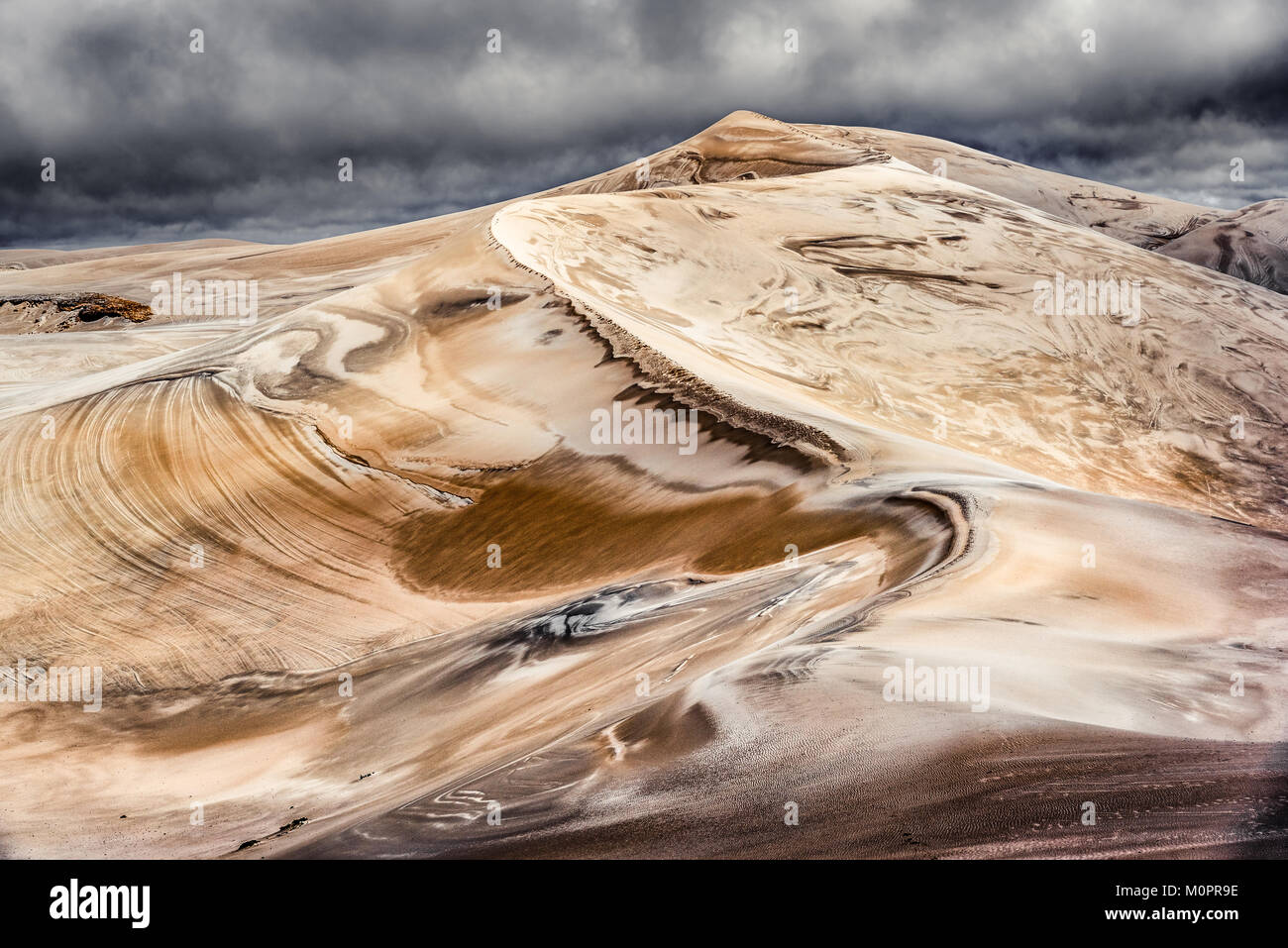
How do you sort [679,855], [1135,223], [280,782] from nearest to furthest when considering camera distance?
[679,855]
[280,782]
[1135,223]

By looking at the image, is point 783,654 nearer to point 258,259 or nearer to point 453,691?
point 453,691

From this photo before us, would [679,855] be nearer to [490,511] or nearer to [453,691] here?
[453,691]

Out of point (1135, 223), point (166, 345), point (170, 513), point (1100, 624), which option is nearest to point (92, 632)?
point (170, 513)

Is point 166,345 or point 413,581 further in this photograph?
point 166,345

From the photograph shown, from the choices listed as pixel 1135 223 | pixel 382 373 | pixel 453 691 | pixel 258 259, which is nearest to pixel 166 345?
pixel 258 259

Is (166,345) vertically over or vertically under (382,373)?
under

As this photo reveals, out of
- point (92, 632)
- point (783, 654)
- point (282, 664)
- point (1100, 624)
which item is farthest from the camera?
point (92, 632)
